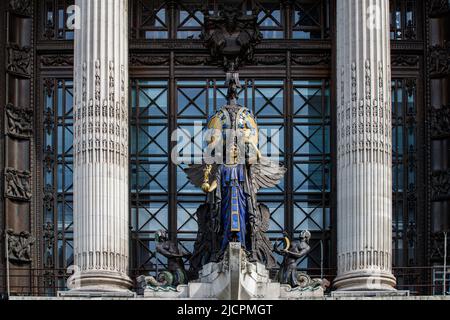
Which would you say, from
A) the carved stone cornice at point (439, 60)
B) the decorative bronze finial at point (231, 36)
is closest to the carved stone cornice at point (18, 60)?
the decorative bronze finial at point (231, 36)

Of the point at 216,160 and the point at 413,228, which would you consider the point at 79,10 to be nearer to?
the point at 216,160

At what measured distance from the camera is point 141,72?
5541 centimetres

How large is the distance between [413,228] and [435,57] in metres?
4.74

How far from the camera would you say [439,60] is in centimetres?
5509

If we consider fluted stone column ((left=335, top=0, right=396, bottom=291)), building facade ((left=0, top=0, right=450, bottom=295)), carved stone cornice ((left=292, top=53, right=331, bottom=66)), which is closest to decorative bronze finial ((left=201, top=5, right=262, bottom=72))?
building facade ((left=0, top=0, right=450, bottom=295))

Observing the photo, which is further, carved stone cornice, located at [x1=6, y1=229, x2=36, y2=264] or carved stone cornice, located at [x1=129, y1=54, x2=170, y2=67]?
carved stone cornice, located at [x1=129, y1=54, x2=170, y2=67]

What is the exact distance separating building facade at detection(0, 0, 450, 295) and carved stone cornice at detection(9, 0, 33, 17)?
0.06m

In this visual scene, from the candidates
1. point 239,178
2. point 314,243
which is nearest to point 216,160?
point 239,178

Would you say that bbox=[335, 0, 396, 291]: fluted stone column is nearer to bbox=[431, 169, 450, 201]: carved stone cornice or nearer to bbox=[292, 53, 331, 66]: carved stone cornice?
bbox=[292, 53, 331, 66]: carved stone cornice

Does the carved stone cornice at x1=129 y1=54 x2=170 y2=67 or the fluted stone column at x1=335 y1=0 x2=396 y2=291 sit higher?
the carved stone cornice at x1=129 y1=54 x2=170 y2=67

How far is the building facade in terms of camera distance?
2026 inches

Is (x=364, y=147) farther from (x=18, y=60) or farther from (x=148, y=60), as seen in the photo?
(x=18, y=60)

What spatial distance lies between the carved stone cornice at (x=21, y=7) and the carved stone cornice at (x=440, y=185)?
1179cm
